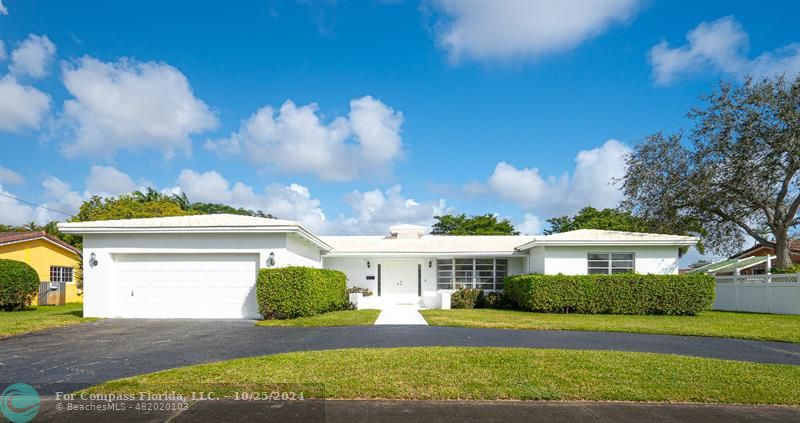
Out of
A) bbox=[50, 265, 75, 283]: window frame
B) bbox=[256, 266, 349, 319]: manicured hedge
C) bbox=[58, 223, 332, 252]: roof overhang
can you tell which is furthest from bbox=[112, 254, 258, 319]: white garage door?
bbox=[50, 265, 75, 283]: window frame

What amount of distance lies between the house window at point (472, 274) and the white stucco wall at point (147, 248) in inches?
390

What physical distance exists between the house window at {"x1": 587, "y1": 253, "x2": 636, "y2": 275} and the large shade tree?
814 cm

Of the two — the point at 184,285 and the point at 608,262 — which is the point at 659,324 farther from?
the point at 184,285

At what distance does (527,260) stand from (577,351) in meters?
14.3

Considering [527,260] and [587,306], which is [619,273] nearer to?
[587,306]

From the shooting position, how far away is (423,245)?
25547 millimetres

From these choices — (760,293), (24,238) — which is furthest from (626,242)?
(24,238)

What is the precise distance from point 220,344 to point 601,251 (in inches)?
618

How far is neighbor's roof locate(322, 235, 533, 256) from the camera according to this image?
2331 centimetres

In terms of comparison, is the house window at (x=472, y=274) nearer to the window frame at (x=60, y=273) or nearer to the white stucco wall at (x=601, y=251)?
the white stucco wall at (x=601, y=251)

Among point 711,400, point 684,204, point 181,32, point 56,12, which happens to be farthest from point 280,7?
point 684,204

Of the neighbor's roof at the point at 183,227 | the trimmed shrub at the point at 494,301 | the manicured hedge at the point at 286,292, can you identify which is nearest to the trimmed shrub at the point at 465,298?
the trimmed shrub at the point at 494,301

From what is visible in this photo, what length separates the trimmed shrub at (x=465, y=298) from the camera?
70.4 feet

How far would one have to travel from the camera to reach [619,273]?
19.8 meters
